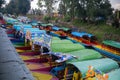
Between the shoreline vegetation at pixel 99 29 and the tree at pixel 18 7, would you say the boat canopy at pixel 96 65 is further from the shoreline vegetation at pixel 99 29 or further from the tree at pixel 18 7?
the tree at pixel 18 7

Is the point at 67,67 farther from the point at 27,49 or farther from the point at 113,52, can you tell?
the point at 27,49

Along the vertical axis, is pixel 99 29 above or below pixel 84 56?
above

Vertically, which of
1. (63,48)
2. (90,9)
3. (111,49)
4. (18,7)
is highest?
(18,7)

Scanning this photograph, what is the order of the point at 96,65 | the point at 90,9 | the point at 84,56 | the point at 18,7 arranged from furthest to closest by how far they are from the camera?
the point at 18,7 < the point at 90,9 < the point at 84,56 < the point at 96,65

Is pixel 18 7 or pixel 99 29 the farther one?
pixel 18 7

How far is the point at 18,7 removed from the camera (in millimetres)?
59531

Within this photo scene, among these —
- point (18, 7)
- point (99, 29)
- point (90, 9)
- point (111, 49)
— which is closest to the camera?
point (111, 49)

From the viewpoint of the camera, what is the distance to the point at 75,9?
32500 millimetres

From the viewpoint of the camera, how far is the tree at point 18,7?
59.2 metres

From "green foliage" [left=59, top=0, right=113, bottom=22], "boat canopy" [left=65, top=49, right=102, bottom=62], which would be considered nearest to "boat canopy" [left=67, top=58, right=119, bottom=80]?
"boat canopy" [left=65, top=49, right=102, bottom=62]

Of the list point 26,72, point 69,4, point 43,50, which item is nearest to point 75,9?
point 69,4

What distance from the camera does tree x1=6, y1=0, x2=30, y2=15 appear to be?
59.2 m

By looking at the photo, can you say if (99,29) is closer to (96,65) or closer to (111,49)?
(111,49)

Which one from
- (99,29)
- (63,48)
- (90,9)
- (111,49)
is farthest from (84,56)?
(90,9)
